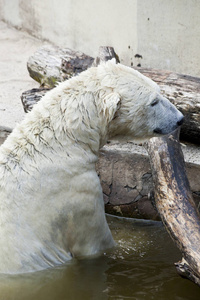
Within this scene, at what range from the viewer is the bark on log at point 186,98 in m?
5.04

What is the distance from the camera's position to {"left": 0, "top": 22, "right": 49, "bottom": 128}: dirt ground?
6.33 m

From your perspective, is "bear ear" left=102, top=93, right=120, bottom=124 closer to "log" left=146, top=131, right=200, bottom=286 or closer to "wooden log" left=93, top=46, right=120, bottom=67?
"log" left=146, top=131, right=200, bottom=286

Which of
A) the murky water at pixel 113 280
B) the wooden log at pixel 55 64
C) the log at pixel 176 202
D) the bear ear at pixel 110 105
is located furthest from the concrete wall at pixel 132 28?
the bear ear at pixel 110 105

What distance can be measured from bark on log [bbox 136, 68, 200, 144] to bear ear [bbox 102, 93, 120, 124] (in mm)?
1665

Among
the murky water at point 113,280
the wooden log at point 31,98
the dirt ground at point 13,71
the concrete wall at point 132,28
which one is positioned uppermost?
the concrete wall at point 132,28

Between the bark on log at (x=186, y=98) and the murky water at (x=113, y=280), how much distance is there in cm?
121

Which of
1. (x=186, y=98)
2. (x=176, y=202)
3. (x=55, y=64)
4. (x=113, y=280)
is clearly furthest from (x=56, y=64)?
(x=113, y=280)

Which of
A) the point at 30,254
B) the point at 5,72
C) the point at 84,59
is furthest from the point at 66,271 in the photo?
the point at 5,72

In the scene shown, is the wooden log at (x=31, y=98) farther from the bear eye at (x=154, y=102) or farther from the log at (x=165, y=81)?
the bear eye at (x=154, y=102)

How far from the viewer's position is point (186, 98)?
200 inches

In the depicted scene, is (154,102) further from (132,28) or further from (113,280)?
(132,28)

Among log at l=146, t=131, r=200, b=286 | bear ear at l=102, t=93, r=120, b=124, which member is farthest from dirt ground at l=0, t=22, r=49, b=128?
bear ear at l=102, t=93, r=120, b=124

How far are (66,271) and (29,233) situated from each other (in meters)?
0.45

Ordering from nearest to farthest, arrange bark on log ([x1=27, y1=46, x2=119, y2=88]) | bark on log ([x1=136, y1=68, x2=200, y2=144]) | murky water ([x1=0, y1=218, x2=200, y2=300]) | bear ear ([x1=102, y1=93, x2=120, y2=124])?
bear ear ([x1=102, y1=93, x2=120, y2=124])
murky water ([x1=0, y1=218, x2=200, y2=300])
bark on log ([x1=136, y1=68, x2=200, y2=144])
bark on log ([x1=27, y1=46, x2=119, y2=88])
